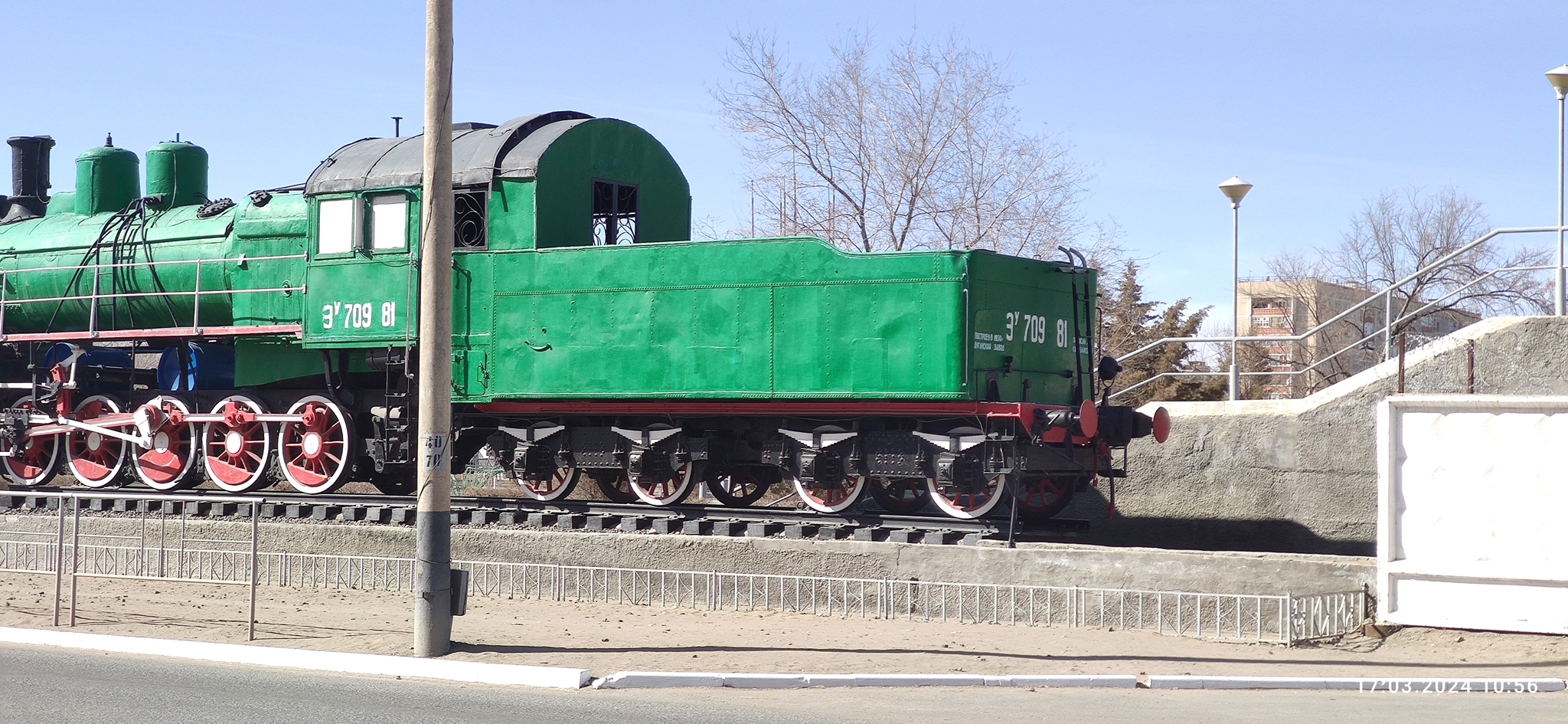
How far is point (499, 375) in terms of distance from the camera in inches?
522

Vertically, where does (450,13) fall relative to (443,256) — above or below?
above

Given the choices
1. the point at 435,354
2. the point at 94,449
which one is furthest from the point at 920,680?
the point at 94,449

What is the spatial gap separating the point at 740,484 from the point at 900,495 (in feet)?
7.84

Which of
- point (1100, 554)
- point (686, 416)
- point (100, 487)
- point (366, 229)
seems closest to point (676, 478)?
point (686, 416)

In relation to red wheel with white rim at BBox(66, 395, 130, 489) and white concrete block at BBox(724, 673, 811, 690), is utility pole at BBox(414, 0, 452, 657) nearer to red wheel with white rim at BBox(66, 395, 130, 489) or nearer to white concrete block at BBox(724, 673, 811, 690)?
white concrete block at BBox(724, 673, 811, 690)

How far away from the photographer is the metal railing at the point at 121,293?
14867 millimetres

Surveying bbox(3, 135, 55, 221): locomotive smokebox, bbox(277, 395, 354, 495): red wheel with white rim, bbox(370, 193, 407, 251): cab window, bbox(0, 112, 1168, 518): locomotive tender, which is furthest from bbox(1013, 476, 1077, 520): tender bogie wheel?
bbox(3, 135, 55, 221): locomotive smokebox

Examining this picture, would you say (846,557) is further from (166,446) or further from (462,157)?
(166,446)

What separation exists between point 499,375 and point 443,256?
14.4 feet

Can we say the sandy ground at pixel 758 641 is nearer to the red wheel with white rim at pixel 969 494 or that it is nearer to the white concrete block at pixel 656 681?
the white concrete block at pixel 656 681

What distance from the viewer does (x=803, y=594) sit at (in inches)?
434

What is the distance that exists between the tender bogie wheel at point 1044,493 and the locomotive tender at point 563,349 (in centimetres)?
3

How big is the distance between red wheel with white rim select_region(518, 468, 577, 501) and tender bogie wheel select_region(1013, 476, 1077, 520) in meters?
4.39

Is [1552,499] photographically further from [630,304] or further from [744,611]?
[630,304]
